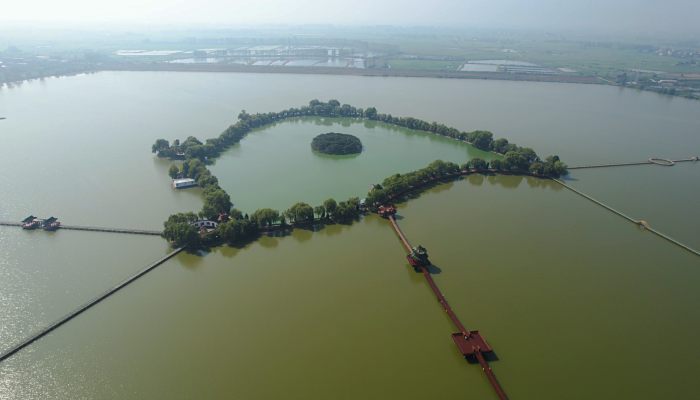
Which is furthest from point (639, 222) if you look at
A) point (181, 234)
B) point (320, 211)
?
point (181, 234)

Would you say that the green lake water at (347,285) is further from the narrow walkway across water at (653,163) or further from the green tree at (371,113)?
the green tree at (371,113)

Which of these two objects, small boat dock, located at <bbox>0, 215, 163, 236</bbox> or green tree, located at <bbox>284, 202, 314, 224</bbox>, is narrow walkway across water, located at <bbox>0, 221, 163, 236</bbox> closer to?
small boat dock, located at <bbox>0, 215, 163, 236</bbox>

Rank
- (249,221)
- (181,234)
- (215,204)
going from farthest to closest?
(215,204), (249,221), (181,234)

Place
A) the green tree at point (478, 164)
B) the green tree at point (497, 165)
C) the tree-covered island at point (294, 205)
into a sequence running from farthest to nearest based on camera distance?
the green tree at point (497, 165) → the green tree at point (478, 164) → the tree-covered island at point (294, 205)

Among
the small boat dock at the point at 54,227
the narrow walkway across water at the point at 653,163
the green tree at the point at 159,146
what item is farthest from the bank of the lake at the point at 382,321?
the green tree at the point at 159,146

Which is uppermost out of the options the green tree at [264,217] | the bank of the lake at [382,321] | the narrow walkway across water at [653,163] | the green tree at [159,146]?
the green tree at [159,146]

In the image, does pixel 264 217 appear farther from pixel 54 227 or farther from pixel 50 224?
pixel 50 224

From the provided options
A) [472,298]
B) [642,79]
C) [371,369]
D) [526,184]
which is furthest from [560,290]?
[642,79]
